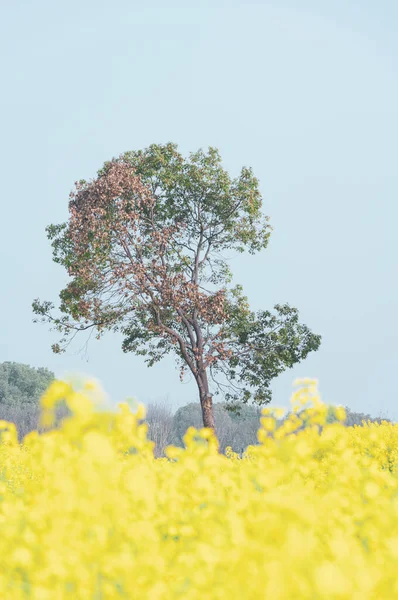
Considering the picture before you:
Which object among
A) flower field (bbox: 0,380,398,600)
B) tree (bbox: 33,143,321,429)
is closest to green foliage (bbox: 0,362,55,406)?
tree (bbox: 33,143,321,429)

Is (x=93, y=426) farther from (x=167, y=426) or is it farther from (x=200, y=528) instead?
(x=167, y=426)

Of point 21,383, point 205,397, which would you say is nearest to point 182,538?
point 205,397

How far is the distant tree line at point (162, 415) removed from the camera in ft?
82.1

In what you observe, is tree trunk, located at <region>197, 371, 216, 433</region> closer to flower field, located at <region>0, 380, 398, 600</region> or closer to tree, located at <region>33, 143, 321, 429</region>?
tree, located at <region>33, 143, 321, 429</region>

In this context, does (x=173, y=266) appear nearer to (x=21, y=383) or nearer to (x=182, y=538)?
(x=182, y=538)

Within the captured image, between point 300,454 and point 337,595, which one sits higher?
point 300,454

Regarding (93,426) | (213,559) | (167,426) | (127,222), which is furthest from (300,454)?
(167,426)

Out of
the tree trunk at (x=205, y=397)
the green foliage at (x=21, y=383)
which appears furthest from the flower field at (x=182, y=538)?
the green foliage at (x=21, y=383)

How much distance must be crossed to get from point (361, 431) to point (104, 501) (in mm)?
6573

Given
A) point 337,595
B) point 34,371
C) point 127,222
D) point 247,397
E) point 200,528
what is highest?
point 34,371

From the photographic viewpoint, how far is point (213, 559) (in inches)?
111

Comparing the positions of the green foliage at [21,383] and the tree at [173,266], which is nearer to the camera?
the tree at [173,266]

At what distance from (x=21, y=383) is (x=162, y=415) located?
18741 mm

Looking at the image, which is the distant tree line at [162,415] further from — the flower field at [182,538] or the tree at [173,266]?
the flower field at [182,538]
